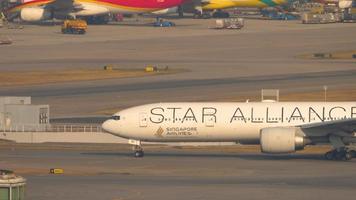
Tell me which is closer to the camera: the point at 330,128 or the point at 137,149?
the point at 330,128

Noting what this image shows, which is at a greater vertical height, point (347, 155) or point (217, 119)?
point (217, 119)

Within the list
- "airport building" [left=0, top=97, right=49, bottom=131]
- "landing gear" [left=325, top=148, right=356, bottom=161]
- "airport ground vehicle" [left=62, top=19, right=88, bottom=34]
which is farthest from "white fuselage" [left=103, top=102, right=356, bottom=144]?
"airport ground vehicle" [left=62, top=19, right=88, bottom=34]

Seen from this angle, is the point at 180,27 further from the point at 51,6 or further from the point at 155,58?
the point at 155,58

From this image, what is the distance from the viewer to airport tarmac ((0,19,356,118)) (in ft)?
333

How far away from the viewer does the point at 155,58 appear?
135 meters

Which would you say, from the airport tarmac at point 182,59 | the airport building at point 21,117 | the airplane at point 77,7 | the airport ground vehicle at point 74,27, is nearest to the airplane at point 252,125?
the airport building at point 21,117

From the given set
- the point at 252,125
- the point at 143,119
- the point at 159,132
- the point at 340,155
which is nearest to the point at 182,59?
the point at 143,119

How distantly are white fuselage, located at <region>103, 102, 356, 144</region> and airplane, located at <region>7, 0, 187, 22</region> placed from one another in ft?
380

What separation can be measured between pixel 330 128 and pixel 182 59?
71.1 m

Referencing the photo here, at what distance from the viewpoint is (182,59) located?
13438 centimetres

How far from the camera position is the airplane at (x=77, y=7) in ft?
596

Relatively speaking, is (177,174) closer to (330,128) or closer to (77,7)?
(330,128)

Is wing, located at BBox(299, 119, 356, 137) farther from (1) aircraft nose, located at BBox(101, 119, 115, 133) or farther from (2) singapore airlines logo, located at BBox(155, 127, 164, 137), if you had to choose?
(1) aircraft nose, located at BBox(101, 119, 115, 133)

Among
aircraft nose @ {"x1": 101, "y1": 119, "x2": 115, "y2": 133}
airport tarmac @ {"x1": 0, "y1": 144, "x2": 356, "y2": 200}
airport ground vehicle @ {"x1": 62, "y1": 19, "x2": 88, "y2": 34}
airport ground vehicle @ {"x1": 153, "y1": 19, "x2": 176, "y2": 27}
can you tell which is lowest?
airport tarmac @ {"x1": 0, "y1": 144, "x2": 356, "y2": 200}
